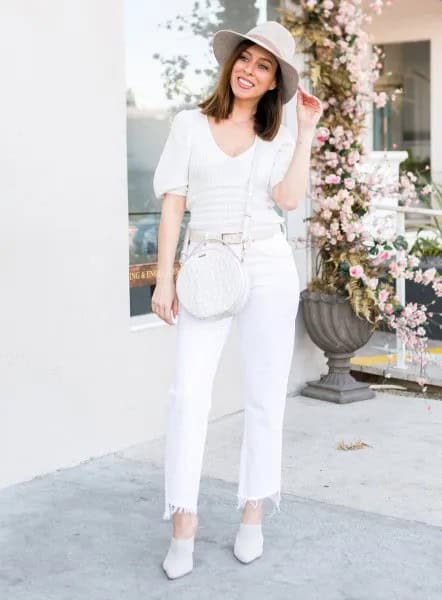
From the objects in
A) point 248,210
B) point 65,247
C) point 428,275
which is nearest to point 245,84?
point 248,210

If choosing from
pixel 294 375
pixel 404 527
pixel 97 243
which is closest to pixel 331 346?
pixel 294 375

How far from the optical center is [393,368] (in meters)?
6.02

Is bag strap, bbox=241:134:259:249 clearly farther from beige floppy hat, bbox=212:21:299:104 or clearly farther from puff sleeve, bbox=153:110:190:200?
beige floppy hat, bbox=212:21:299:104

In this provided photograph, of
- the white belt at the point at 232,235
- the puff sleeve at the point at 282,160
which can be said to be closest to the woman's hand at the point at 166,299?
the white belt at the point at 232,235

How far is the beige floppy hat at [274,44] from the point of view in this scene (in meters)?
3.04

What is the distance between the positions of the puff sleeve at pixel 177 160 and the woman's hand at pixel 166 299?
0.28 metres

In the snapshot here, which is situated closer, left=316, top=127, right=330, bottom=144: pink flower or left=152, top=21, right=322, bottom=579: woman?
left=152, top=21, right=322, bottom=579: woman

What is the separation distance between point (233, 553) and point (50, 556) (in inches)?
23.0

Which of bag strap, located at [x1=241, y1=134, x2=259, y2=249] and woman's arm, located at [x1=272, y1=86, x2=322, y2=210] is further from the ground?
woman's arm, located at [x1=272, y1=86, x2=322, y2=210]

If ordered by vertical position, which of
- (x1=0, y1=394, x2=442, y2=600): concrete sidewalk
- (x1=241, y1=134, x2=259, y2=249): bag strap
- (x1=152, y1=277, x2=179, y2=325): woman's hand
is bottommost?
(x1=0, y1=394, x2=442, y2=600): concrete sidewalk

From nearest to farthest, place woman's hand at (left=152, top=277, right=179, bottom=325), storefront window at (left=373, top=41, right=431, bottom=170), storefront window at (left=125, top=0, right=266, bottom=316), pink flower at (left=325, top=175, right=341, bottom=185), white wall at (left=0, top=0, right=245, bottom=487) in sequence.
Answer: woman's hand at (left=152, top=277, right=179, bottom=325)
white wall at (left=0, top=0, right=245, bottom=487)
storefront window at (left=125, top=0, right=266, bottom=316)
pink flower at (left=325, top=175, right=341, bottom=185)
storefront window at (left=373, top=41, right=431, bottom=170)

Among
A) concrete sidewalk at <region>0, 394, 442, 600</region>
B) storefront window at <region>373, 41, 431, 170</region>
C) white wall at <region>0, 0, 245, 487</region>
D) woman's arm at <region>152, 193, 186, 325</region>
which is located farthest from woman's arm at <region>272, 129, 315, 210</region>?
storefront window at <region>373, 41, 431, 170</region>

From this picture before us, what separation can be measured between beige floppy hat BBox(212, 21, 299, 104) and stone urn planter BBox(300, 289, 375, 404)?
239 cm

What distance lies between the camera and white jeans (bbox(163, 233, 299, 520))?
3043 mm
